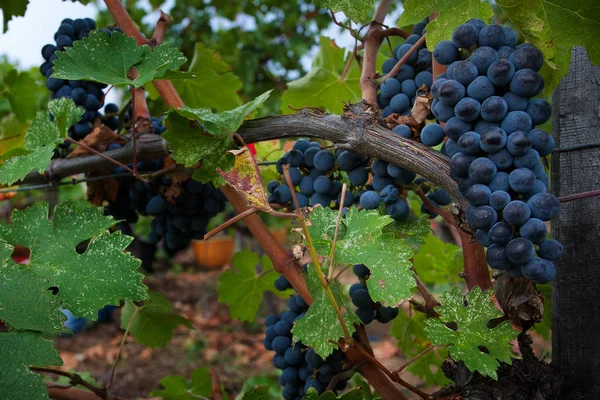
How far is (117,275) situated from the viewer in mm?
803

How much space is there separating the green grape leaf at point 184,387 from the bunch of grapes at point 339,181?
619 mm

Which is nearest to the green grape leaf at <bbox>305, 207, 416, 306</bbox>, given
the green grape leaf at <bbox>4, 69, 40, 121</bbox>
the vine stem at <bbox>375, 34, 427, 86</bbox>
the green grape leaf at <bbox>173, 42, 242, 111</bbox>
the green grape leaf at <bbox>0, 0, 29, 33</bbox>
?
the vine stem at <bbox>375, 34, 427, 86</bbox>

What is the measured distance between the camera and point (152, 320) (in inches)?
51.8

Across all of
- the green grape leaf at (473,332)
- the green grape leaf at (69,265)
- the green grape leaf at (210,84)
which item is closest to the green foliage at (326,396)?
the green grape leaf at (473,332)

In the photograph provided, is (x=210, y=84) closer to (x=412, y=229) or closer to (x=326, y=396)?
(x=412, y=229)

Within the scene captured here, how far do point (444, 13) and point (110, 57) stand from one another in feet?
1.66

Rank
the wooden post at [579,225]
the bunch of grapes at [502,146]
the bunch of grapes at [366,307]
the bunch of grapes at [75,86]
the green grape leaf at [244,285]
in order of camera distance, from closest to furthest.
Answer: the bunch of grapes at [502,146] < the wooden post at [579,225] < the bunch of grapes at [366,307] < the bunch of grapes at [75,86] < the green grape leaf at [244,285]

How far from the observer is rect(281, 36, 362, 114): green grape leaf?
4.45 feet

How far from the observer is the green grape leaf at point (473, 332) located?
746 millimetres

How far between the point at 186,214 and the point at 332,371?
51 cm

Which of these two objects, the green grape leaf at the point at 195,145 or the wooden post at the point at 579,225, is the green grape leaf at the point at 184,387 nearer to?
the green grape leaf at the point at 195,145

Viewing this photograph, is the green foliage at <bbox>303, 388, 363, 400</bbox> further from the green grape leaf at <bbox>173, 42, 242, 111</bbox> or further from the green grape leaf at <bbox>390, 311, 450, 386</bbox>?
the green grape leaf at <bbox>173, 42, 242, 111</bbox>

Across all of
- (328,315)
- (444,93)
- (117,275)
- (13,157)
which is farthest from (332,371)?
(13,157)

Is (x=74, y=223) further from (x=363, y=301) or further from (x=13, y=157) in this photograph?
(x=363, y=301)
